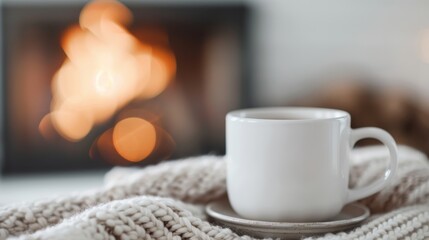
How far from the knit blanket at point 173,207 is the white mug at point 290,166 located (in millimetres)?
31

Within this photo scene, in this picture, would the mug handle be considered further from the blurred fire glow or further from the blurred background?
the blurred fire glow

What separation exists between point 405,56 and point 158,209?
152 cm

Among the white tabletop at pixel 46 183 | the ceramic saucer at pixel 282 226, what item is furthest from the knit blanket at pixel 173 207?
the white tabletop at pixel 46 183

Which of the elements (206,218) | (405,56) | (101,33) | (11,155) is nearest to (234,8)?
(101,33)

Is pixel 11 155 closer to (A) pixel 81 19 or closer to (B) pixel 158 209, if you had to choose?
(A) pixel 81 19

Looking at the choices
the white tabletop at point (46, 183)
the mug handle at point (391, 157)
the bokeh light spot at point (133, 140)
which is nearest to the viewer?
the mug handle at point (391, 157)

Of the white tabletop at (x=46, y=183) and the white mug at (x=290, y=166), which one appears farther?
the white tabletop at (x=46, y=183)

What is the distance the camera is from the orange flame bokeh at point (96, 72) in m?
1.77

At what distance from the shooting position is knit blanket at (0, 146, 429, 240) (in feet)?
1.44

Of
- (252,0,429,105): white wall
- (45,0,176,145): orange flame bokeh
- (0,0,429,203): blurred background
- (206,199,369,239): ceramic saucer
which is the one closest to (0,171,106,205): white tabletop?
(0,0,429,203): blurred background

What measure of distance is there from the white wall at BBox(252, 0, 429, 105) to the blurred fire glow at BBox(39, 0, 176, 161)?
0.38 m

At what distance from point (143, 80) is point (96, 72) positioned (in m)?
0.13

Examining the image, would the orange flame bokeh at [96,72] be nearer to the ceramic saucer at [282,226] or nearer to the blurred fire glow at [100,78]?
the blurred fire glow at [100,78]

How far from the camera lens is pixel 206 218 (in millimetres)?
573
